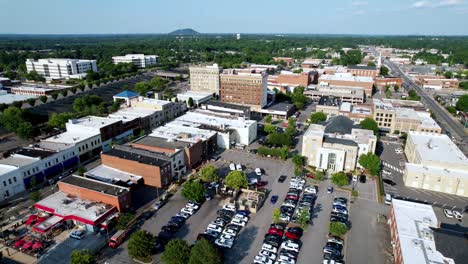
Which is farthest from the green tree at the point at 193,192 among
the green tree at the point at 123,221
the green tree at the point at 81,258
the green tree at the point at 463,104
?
the green tree at the point at 463,104

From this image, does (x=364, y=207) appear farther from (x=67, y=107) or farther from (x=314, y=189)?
(x=67, y=107)

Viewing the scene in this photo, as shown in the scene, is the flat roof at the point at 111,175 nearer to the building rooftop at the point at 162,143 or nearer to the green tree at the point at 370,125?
the building rooftop at the point at 162,143

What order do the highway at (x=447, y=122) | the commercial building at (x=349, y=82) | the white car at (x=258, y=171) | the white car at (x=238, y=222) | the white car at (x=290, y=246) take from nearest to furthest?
the white car at (x=290, y=246) → the white car at (x=238, y=222) → the white car at (x=258, y=171) → the highway at (x=447, y=122) → the commercial building at (x=349, y=82)

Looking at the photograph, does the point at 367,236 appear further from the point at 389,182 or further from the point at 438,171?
the point at 438,171

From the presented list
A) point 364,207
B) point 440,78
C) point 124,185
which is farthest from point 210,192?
point 440,78

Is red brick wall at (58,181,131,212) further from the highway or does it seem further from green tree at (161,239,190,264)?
the highway

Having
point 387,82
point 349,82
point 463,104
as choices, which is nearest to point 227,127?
point 349,82

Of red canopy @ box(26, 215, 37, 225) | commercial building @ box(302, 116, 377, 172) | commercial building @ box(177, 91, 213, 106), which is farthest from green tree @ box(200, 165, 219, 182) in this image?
commercial building @ box(177, 91, 213, 106)
